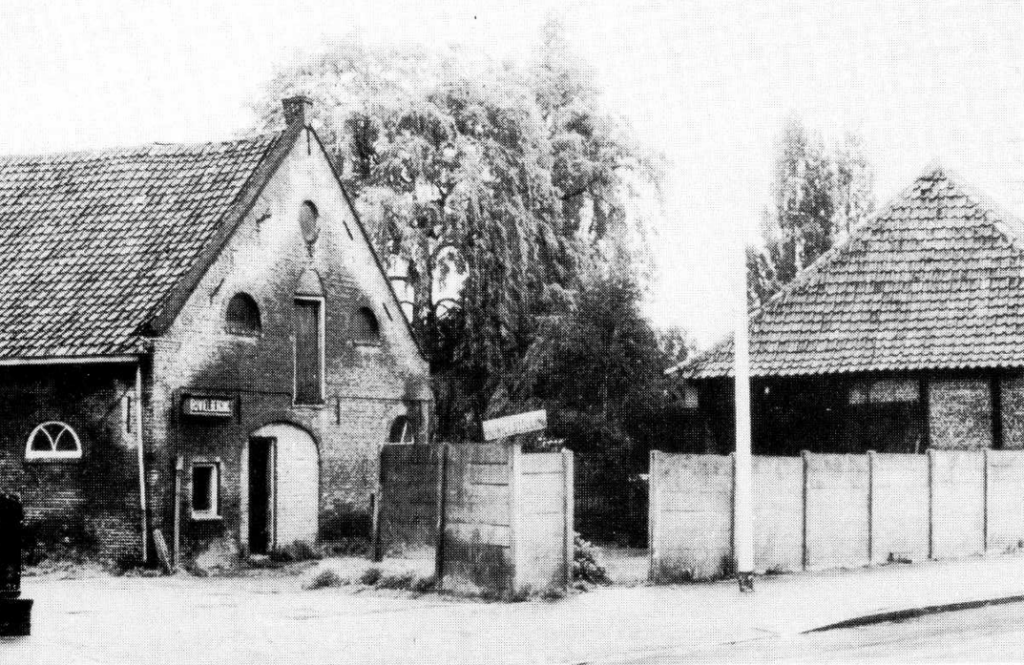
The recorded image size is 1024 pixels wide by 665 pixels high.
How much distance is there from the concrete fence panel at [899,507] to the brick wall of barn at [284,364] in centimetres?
1005

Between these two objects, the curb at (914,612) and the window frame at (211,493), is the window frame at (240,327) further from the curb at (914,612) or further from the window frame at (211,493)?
the curb at (914,612)

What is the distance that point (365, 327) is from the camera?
2864cm

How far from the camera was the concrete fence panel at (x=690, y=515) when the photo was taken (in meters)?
18.5

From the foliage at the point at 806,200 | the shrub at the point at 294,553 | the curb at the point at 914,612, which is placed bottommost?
the shrub at the point at 294,553

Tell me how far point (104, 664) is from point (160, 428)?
11030mm

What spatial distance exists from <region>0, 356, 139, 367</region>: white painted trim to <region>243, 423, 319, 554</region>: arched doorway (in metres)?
3.02

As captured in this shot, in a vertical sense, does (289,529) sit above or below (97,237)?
below

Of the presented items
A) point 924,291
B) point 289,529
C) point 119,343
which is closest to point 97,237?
point 119,343

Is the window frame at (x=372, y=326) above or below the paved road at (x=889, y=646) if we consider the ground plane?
above

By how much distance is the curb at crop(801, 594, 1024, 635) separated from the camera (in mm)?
15438

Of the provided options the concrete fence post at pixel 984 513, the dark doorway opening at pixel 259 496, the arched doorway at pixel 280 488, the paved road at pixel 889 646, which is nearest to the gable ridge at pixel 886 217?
the concrete fence post at pixel 984 513

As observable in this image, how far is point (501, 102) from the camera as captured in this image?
131 feet

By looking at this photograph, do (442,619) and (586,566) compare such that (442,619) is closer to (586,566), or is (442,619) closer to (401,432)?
(586,566)

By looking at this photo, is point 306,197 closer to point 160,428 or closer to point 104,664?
point 160,428
